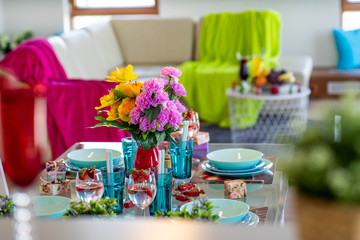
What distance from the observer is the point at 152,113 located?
1.57 metres

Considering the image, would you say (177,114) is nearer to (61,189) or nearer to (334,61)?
(61,189)

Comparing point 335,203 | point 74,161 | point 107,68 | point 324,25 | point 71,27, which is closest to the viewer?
point 335,203

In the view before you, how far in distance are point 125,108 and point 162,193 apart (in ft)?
0.99

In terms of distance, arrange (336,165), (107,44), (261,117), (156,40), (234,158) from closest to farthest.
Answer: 1. (336,165)
2. (234,158)
3. (261,117)
4. (107,44)
5. (156,40)

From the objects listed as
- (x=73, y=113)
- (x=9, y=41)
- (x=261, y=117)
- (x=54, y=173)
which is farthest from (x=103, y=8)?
(x=54, y=173)

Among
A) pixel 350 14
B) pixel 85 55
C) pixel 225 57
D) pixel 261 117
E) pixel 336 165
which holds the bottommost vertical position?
pixel 261 117

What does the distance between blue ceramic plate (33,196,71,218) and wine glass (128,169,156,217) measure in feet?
0.61

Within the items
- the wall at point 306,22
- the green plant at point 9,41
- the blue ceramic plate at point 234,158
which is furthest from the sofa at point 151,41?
the blue ceramic plate at point 234,158

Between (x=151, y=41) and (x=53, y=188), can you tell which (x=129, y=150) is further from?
(x=151, y=41)

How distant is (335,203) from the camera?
1.77ft

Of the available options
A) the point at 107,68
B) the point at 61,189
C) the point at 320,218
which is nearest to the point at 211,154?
the point at 61,189

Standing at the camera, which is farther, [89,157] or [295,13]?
[295,13]

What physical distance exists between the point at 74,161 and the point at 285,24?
16.6 feet

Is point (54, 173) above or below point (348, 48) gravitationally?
above
